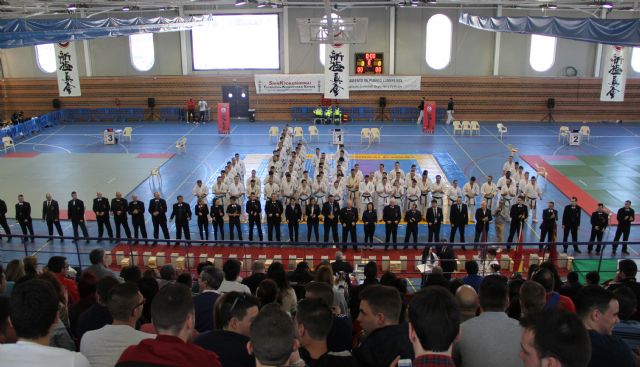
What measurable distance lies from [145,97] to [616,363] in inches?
1474

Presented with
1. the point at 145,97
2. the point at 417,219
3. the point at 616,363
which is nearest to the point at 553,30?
the point at 417,219

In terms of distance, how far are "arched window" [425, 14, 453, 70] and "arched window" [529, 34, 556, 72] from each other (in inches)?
214

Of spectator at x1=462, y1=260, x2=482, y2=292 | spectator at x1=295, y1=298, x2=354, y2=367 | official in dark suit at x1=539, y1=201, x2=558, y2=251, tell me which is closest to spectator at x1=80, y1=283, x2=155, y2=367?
spectator at x1=295, y1=298, x2=354, y2=367

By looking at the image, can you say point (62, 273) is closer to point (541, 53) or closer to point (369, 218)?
point (369, 218)

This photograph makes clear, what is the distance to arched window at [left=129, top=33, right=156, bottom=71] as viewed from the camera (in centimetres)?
3834

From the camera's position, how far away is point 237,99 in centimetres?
3809

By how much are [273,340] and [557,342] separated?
1.62 meters

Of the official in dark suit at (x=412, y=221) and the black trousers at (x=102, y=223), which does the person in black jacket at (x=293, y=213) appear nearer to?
the official in dark suit at (x=412, y=221)

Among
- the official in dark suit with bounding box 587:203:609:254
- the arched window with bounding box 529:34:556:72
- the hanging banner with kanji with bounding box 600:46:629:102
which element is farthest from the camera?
the arched window with bounding box 529:34:556:72

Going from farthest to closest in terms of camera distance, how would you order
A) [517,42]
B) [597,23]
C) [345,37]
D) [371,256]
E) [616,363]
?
1. [517,42]
2. [345,37]
3. [371,256]
4. [597,23]
5. [616,363]

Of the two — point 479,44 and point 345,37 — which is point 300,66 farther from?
point 345,37

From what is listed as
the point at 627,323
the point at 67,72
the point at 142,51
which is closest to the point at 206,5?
the point at 142,51

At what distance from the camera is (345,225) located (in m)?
16.3

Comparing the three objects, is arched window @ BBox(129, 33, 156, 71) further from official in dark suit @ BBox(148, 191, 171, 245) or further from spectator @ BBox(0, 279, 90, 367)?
spectator @ BBox(0, 279, 90, 367)
